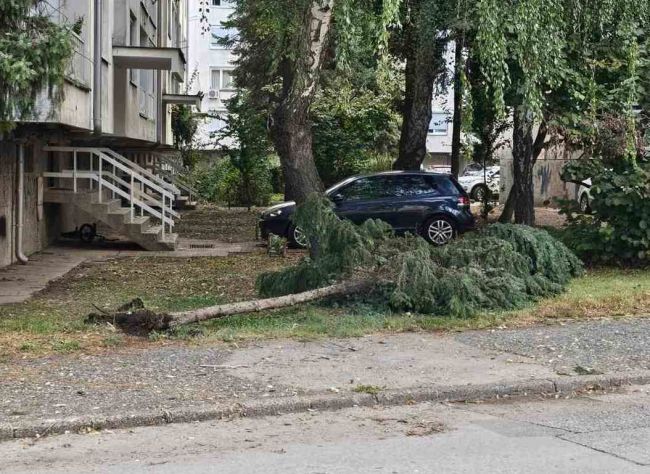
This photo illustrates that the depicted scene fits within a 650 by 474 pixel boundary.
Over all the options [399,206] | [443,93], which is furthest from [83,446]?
[443,93]

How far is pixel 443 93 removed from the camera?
72.6 ft

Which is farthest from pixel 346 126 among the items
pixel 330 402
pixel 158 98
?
pixel 330 402

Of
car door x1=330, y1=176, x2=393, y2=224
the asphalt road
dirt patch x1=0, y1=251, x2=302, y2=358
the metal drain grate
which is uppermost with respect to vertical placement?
car door x1=330, y1=176, x2=393, y2=224

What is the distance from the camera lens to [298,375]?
7891 millimetres

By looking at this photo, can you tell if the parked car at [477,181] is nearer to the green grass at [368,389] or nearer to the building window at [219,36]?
the building window at [219,36]

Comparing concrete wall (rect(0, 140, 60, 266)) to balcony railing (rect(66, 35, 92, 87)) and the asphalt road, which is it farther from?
the asphalt road

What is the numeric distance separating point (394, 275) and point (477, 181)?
1028 inches

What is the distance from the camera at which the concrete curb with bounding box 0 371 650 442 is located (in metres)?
6.43

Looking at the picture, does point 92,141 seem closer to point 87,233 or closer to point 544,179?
point 87,233

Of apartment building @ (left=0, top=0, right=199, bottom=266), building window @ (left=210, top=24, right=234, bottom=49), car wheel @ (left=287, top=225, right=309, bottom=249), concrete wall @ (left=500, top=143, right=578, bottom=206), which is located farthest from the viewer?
building window @ (left=210, top=24, right=234, bottom=49)

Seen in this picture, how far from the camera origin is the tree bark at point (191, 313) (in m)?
9.45

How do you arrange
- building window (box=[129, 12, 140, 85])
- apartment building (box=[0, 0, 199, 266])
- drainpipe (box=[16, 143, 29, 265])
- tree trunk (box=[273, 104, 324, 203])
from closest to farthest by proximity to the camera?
tree trunk (box=[273, 104, 324, 203])
apartment building (box=[0, 0, 199, 266])
drainpipe (box=[16, 143, 29, 265])
building window (box=[129, 12, 140, 85])

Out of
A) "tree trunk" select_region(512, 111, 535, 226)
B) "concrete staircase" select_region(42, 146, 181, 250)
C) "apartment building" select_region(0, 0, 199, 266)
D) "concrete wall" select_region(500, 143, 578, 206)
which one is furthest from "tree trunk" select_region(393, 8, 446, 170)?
"concrete wall" select_region(500, 143, 578, 206)

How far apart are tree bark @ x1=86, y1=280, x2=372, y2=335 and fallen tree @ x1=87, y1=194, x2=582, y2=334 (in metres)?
0.01
